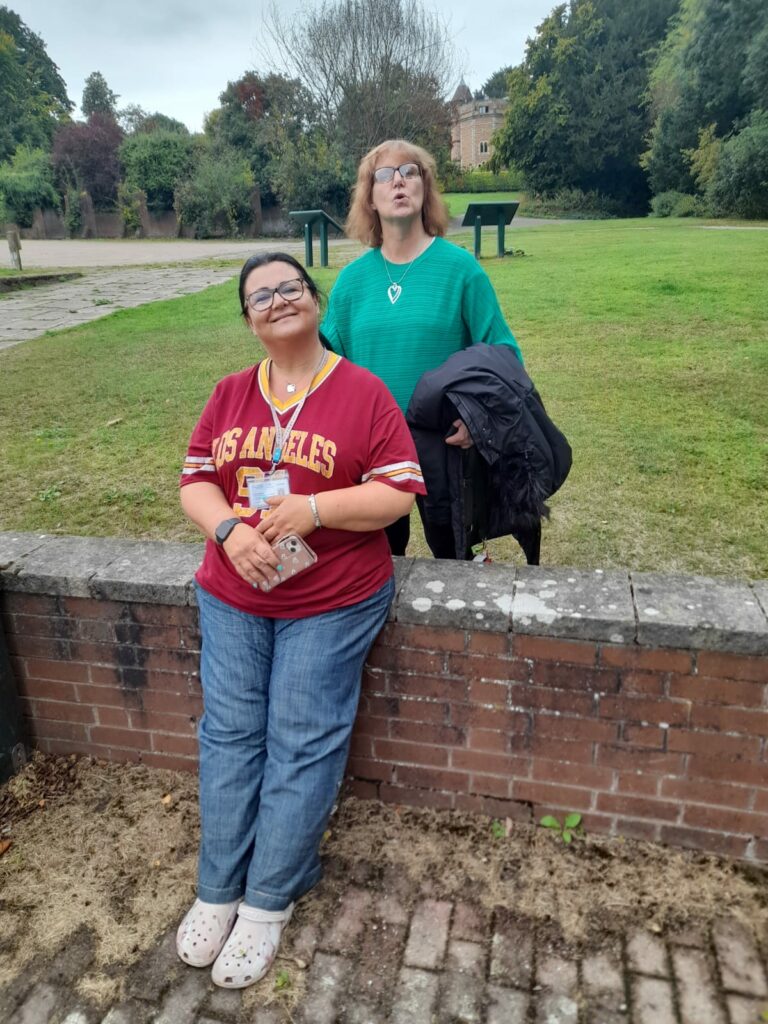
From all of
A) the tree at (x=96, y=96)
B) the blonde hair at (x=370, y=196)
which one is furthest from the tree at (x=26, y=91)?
the blonde hair at (x=370, y=196)

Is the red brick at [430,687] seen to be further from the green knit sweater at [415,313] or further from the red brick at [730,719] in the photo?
the green knit sweater at [415,313]

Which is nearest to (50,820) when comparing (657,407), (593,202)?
(657,407)

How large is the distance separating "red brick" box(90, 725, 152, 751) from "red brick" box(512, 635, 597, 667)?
1.34 meters

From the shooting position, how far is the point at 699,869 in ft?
7.34

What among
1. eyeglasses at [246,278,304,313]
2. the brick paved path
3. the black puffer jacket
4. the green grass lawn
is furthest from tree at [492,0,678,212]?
the brick paved path

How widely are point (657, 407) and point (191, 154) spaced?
119 ft

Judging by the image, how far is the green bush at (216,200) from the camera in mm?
33875

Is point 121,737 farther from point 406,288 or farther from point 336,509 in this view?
point 406,288

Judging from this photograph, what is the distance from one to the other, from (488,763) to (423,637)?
0.46 metres

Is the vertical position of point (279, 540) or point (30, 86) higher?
point (30, 86)

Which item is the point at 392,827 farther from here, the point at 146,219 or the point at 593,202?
the point at 593,202

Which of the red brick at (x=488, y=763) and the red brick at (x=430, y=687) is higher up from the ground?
the red brick at (x=430, y=687)

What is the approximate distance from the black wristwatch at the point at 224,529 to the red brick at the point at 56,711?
989 mm

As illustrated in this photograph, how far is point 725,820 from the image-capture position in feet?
7.36
